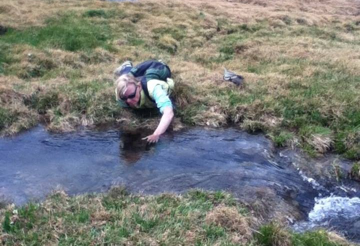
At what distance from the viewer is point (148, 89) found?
36.0ft

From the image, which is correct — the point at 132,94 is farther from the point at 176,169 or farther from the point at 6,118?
the point at 6,118

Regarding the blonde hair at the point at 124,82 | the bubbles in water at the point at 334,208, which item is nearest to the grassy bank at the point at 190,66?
the blonde hair at the point at 124,82

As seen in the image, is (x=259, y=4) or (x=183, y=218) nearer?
(x=183, y=218)

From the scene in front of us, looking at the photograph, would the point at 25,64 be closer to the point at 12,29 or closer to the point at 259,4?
the point at 12,29

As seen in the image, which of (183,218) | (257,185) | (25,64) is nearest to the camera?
(183,218)

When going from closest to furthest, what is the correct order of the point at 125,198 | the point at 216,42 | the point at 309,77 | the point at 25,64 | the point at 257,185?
the point at 125,198 < the point at 257,185 < the point at 309,77 < the point at 25,64 < the point at 216,42

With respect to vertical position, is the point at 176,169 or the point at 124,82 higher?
the point at 124,82

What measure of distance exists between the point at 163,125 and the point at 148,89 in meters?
1.26

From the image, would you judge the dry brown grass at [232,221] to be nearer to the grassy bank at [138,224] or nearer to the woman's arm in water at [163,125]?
the grassy bank at [138,224]

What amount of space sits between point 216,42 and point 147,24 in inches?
164

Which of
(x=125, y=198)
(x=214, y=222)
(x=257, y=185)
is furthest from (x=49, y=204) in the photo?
(x=257, y=185)

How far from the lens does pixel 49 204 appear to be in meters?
7.41

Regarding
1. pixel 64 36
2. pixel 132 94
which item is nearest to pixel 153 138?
pixel 132 94

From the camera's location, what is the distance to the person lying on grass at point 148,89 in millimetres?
10543
